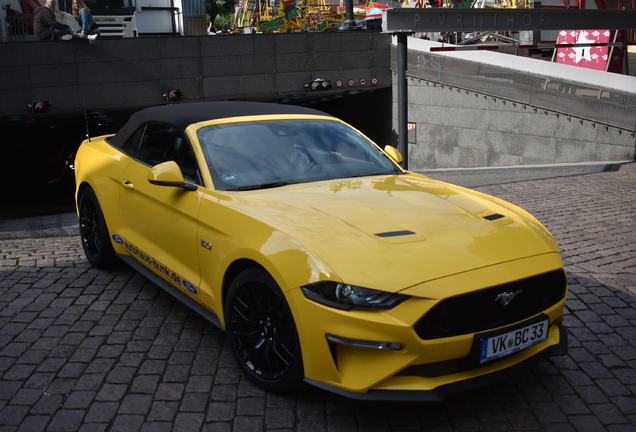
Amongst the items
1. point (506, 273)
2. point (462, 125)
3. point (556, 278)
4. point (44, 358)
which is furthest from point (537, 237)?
point (462, 125)

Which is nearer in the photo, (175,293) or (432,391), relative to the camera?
(432,391)

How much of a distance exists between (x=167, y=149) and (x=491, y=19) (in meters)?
5.50

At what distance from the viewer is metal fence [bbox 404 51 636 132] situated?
11.6 meters

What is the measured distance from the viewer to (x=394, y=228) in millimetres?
3602

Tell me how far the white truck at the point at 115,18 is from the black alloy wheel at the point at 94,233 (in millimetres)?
10814

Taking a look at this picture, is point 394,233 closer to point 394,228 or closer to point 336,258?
point 394,228

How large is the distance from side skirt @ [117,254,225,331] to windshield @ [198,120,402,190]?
2.71 feet

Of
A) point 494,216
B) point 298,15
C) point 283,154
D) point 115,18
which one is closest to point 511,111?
point 283,154

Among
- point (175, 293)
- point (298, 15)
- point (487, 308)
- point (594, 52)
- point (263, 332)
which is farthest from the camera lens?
point (298, 15)

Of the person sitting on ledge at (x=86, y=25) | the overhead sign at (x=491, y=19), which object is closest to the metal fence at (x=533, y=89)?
the overhead sign at (x=491, y=19)

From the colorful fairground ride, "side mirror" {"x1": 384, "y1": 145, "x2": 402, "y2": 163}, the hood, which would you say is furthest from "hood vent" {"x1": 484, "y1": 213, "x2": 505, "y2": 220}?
the colorful fairground ride

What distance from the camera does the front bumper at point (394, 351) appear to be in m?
3.14

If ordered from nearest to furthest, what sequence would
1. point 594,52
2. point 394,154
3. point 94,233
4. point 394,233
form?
point 394,233
point 394,154
point 94,233
point 594,52

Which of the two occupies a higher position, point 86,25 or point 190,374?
point 86,25
